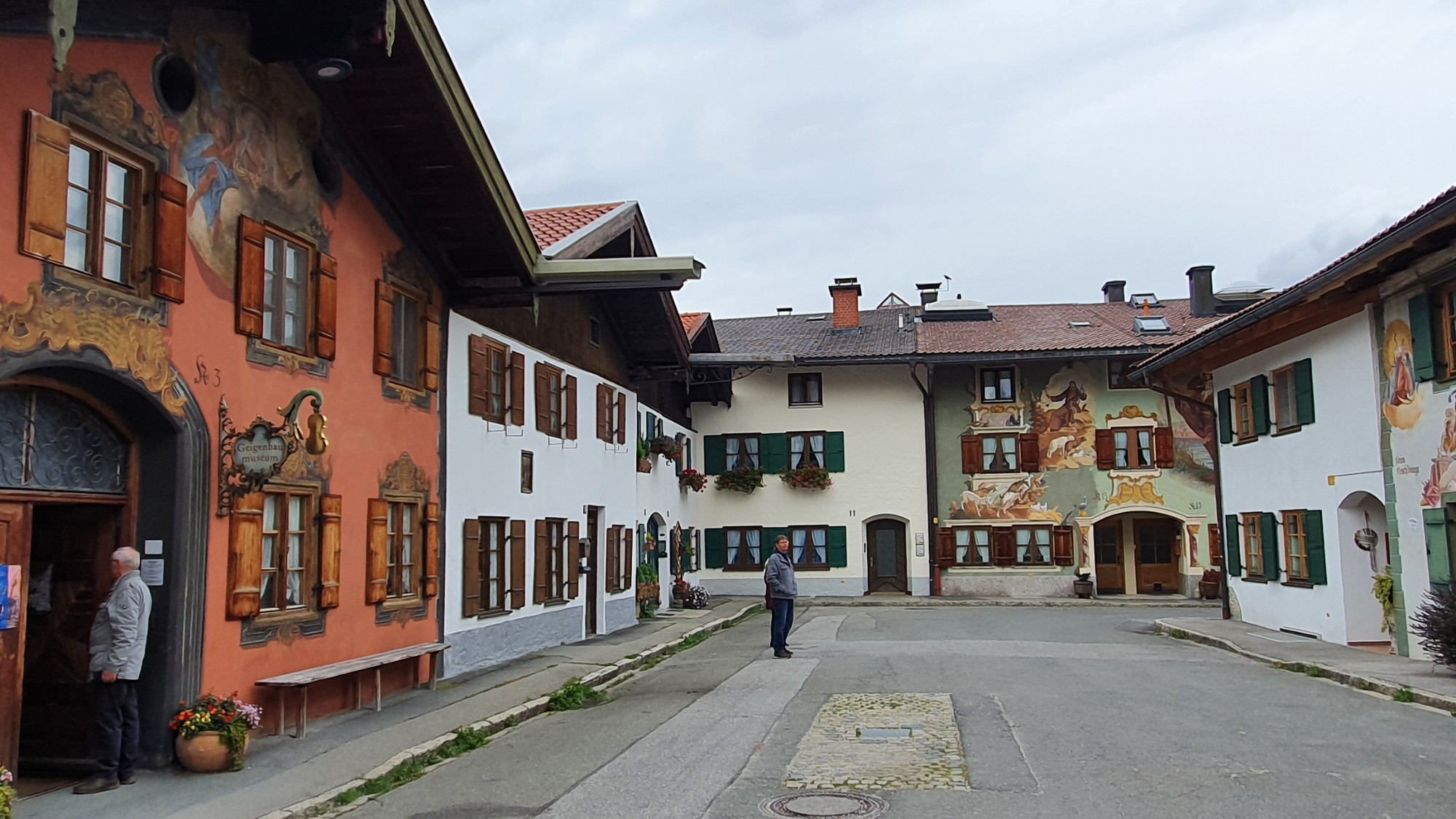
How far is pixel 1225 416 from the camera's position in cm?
2233

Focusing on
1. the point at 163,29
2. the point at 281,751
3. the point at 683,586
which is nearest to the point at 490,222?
the point at 163,29

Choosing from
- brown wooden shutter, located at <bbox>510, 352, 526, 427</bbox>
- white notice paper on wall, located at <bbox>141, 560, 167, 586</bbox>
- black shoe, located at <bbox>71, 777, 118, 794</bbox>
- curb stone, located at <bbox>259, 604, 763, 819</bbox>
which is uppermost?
brown wooden shutter, located at <bbox>510, 352, 526, 427</bbox>

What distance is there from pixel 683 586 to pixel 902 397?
9.06 meters

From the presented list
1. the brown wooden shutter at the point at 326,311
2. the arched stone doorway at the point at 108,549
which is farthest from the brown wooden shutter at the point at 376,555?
the arched stone doorway at the point at 108,549

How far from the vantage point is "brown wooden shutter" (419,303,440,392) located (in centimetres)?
1367

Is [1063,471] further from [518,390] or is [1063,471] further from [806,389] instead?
[518,390]

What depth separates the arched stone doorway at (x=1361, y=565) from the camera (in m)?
17.2

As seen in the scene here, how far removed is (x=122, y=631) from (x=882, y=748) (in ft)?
18.4

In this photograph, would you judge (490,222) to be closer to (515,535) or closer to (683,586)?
(515,535)

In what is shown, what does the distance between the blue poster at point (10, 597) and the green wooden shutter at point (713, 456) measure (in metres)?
26.0

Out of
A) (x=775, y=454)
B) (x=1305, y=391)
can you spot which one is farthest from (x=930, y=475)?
(x=1305, y=391)

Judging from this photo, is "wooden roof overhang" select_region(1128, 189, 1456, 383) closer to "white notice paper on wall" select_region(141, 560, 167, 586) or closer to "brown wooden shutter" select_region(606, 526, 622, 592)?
"brown wooden shutter" select_region(606, 526, 622, 592)

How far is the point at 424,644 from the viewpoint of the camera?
1344cm

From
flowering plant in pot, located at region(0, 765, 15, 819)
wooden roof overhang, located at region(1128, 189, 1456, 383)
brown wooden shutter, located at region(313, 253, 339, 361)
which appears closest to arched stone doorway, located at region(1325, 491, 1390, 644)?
wooden roof overhang, located at region(1128, 189, 1456, 383)
